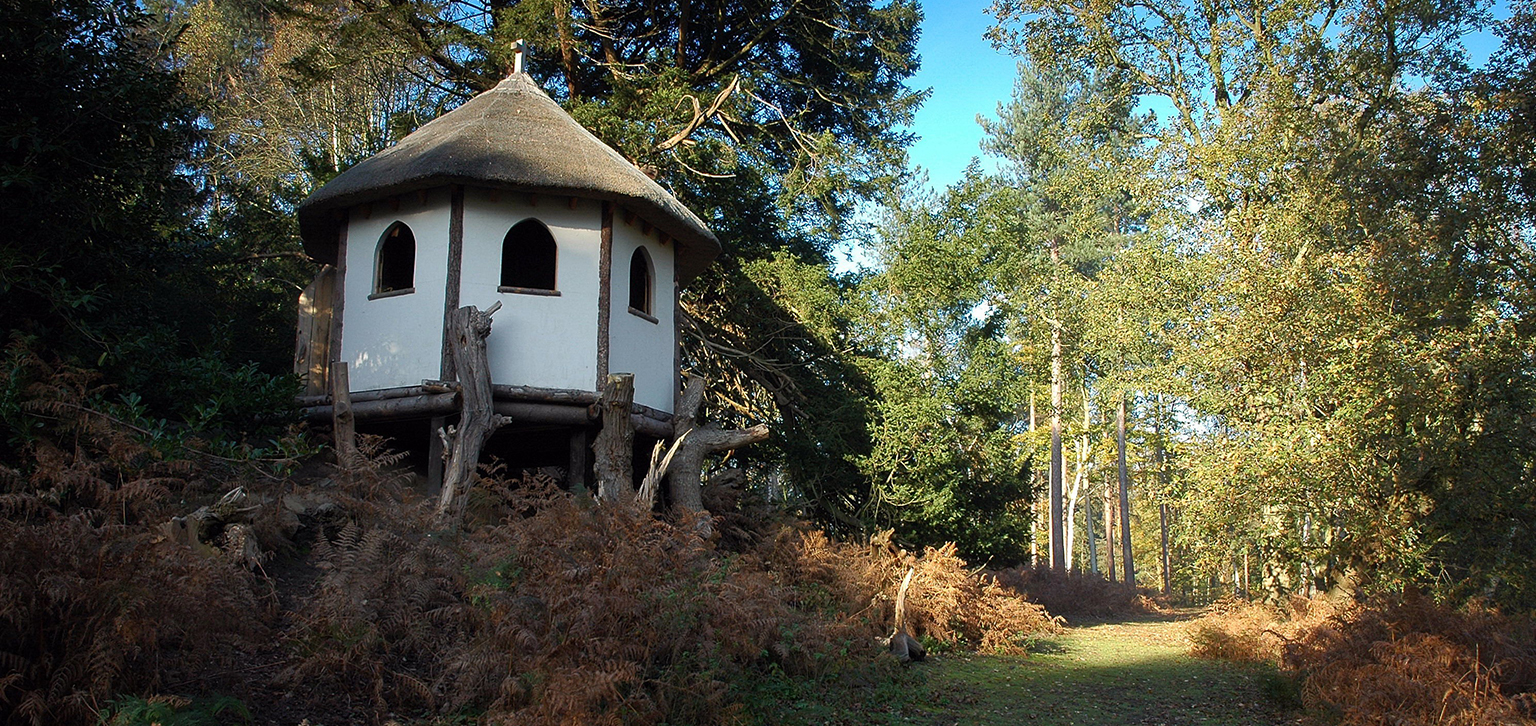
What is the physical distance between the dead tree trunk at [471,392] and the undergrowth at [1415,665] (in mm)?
8227

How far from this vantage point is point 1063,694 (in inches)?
379

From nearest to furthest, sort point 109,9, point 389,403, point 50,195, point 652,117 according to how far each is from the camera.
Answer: point 50,195, point 109,9, point 389,403, point 652,117

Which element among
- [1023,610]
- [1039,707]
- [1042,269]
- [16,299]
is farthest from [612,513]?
[1042,269]

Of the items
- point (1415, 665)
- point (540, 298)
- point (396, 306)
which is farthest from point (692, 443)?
point (1415, 665)

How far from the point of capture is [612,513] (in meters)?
7.54

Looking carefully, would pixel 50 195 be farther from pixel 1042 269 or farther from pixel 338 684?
pixel 1042 269

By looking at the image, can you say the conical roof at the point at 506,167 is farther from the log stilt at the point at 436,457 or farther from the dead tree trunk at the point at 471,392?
the log stilt at the point at 436,457

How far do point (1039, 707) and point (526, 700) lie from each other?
187 inches

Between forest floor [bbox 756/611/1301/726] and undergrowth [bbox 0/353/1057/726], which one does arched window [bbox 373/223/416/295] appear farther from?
forest floor [bbox 756/611/1301/726]

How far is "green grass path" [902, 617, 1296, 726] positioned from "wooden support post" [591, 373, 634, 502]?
4.07 m

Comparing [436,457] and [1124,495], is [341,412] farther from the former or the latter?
[1124,495]

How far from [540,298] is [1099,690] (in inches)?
293

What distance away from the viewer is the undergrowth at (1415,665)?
7.43 metres

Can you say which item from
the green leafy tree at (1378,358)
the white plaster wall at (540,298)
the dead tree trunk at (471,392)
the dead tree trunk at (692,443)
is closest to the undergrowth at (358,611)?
the dead tree trunk at (471,392)
